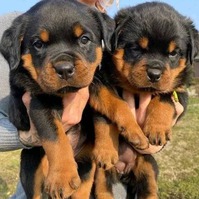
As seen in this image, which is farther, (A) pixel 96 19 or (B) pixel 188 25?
(B) pixel 188 25

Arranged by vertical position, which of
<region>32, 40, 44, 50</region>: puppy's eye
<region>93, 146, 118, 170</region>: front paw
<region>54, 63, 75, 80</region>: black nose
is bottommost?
<region>93, 146, 118, 170</region>: front paw

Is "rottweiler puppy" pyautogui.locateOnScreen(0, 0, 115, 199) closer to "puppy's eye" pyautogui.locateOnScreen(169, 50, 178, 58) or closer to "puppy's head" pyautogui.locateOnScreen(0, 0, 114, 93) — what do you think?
"puppy's head" pyautogui.locateOnScreen(0, 0, 114, 93)

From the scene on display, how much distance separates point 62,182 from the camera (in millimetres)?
2754

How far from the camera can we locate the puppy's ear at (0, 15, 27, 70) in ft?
9.68

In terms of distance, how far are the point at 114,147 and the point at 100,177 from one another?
0.40 meters

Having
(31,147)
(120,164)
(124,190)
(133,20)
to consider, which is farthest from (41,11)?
(124,190)

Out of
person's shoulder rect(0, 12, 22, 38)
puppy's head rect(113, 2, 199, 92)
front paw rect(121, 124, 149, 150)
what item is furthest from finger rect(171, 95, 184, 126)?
person's shoulder rect(0, 12, 22, 38)

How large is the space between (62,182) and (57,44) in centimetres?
80

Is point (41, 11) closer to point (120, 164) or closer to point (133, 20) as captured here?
point (133, 20)

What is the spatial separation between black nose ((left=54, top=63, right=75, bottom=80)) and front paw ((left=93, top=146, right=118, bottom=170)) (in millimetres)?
555

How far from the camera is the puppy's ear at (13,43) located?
9.68 feet

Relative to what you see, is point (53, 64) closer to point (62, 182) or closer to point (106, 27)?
point (106, 27)

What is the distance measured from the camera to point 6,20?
12.9 ft

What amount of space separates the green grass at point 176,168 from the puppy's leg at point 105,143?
3058mm
